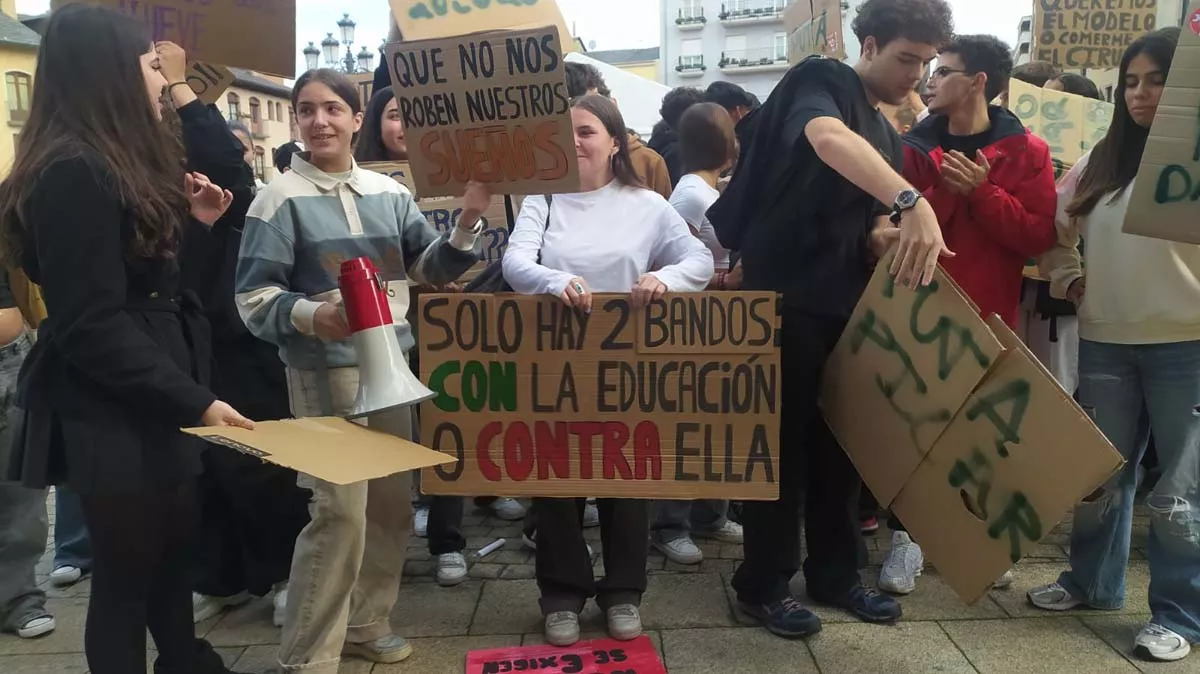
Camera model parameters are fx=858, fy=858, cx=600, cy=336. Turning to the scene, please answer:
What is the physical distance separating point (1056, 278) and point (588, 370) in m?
1.83

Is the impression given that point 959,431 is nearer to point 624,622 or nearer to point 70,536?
point 624,622

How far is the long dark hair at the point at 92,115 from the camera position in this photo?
2053mm

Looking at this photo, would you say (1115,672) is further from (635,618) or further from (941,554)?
(635,618)

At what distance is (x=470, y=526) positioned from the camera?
4336 mm

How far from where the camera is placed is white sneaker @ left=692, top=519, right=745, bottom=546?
404cm

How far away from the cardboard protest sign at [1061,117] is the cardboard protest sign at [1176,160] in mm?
2403

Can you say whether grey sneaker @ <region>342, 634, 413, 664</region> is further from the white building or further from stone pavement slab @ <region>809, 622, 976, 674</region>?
the white building

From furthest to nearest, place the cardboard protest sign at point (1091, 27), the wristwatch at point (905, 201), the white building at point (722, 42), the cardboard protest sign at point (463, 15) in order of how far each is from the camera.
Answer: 1. the white building at point (722, 42)
2. the cardboard protest sign at point (1091, 27)
3. the cardboard protest sign at point (463, 15)
4. the wristwatch at point (905, 201)

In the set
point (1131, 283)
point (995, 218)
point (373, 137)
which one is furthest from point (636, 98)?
point (1131, 283)

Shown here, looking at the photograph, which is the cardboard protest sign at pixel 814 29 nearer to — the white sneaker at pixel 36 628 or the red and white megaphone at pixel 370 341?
the red and white megaphone at pixel 370 341

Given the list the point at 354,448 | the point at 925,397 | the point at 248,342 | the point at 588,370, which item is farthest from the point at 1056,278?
the point at 248,342

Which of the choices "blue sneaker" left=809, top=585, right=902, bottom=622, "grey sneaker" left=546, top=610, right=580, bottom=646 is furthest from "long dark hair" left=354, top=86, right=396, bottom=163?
"blue sneaker" left=809, top=585, right=902, bottom=622

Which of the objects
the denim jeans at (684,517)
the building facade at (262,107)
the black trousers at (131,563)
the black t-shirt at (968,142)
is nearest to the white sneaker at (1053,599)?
the denim jeans at (684,517)

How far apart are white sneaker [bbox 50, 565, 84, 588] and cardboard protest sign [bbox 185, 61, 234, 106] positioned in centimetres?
210
